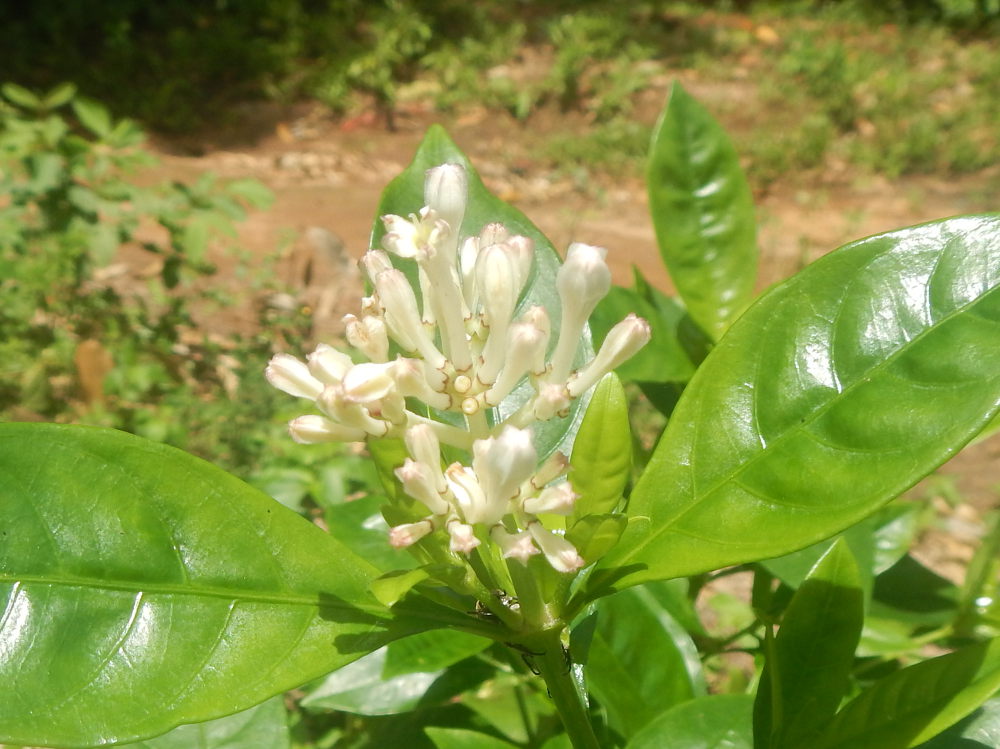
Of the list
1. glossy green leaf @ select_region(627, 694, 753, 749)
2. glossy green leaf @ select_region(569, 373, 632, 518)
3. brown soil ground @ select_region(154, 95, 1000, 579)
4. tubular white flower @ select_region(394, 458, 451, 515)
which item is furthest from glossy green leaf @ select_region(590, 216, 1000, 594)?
brown soil ground @ select_region(154, 95, 1000, 579)

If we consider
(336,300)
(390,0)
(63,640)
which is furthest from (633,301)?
(390,0)

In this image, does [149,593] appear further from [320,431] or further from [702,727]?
[702,727]

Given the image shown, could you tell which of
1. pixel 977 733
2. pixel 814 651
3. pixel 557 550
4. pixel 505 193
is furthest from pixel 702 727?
pixel 505 193

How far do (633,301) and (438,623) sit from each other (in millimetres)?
558

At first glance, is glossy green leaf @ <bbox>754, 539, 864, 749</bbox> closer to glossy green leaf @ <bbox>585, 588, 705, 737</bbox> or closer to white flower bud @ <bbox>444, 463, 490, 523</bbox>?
glossy green leaf @ <bbox>585, 588, 705, 737</bbox>

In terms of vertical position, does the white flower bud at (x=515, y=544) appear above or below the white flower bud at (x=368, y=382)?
below

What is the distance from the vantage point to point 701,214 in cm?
116

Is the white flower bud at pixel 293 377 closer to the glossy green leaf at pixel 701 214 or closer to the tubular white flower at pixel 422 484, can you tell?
the tubular white flower at pixel 422 484

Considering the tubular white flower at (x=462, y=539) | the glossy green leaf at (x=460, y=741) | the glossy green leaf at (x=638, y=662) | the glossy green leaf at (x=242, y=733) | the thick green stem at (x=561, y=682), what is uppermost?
the tubular white flower at (x=462, y=539)

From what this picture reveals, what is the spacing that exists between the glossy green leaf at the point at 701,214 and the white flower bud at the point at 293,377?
21.1 inches

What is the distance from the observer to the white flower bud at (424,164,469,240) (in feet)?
2.55

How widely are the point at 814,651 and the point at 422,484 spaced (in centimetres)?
43

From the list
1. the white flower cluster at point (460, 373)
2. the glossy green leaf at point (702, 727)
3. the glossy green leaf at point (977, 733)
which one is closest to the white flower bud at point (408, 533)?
the white flower cluster at point (460, 373)

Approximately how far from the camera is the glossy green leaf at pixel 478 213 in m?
0.93
